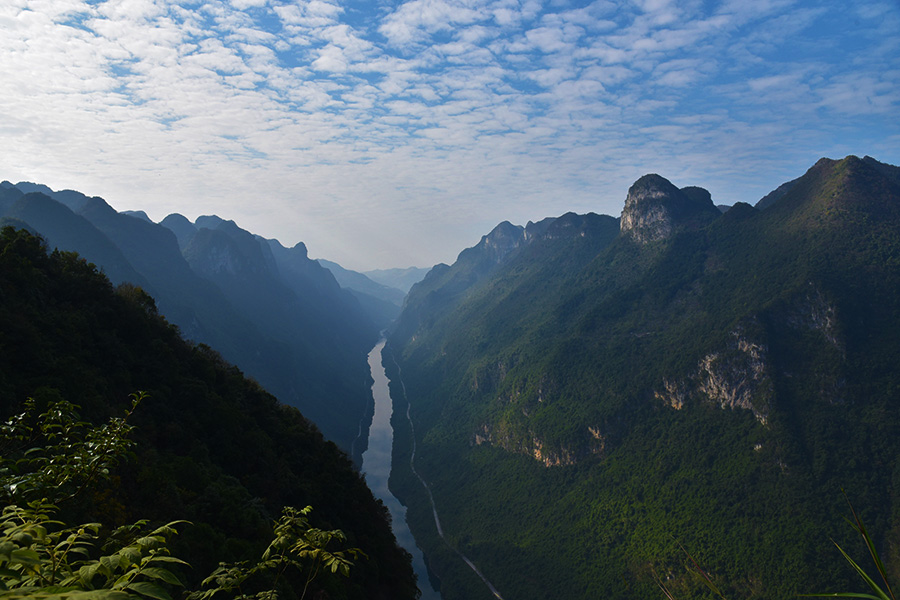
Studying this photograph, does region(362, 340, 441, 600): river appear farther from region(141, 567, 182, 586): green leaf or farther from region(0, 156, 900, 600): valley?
region(141, 567, 182, 586): green leaf

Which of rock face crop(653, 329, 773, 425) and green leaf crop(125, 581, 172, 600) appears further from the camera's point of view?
rock face crop(653, 329, 773, 425)

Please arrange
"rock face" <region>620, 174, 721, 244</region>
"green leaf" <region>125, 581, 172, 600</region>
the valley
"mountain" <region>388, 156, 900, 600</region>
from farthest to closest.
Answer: "rock face" <region>620, 174, 721, 244</region>, the valley, "mountain" <region>388, 156, 900, 600</region>, "green leaf" <region>125, 581, 172, 600</region>

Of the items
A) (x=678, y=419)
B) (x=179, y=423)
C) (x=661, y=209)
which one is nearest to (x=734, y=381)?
(x=678, y=419)

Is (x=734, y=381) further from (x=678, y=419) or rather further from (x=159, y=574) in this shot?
(x=159, y=574)

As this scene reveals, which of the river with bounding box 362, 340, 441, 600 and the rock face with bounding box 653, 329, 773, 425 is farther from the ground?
the rock face with bounding box 653, 329, 773, 425

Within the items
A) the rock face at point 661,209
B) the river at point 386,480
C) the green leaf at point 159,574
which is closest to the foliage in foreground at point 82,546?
the green leaf at point 159,574

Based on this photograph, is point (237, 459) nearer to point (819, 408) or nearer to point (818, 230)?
point (819, 408)

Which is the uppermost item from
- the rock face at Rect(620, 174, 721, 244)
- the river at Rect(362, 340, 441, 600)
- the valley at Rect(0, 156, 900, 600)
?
the rock face at Rect(620, 174, 721, 244)

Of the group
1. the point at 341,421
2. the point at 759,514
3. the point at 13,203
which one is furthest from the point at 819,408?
the point at 13,203

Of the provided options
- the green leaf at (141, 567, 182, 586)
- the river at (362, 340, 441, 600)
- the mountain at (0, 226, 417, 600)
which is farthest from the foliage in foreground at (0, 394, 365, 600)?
the river at (362, 340, 441, 600)
